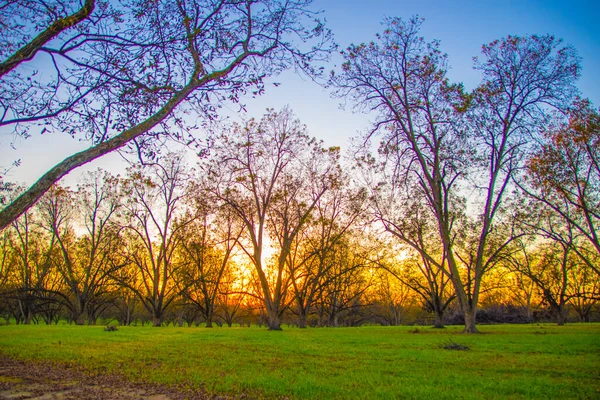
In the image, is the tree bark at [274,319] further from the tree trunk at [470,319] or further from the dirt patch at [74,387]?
the dirt patch at [74,387]

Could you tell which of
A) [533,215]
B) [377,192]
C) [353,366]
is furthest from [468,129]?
[353,366]

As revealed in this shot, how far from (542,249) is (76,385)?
40.9m

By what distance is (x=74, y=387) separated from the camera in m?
6.24

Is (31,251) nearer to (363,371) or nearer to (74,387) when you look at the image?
(74,387)

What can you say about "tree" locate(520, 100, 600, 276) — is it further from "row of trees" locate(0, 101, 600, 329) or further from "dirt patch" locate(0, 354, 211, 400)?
"dirt patch" locate(0, 354, 211, 400)

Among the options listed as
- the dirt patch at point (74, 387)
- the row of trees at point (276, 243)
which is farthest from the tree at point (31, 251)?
the dirt patch at point (74, 387)

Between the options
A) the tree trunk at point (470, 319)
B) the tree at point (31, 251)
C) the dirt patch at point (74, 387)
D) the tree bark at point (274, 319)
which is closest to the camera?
the dirt patch at point (74, 387)

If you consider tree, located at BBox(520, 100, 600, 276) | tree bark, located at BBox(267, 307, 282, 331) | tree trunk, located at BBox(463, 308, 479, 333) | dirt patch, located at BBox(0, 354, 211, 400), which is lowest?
tree bark, located at BBox(267, 307, 282, 331)

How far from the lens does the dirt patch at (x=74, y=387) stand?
5590 mm

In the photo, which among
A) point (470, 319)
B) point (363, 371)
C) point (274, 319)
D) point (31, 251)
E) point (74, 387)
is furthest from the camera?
point (31, 251)

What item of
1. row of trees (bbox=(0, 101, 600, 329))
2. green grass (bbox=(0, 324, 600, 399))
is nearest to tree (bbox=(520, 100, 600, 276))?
row of trees (bbox=(0, 101, 600, 329))

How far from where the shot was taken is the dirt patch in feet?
18.3

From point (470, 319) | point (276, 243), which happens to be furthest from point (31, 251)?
point (470, 319)

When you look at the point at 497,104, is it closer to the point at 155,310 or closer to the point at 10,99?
the point at 10,99
